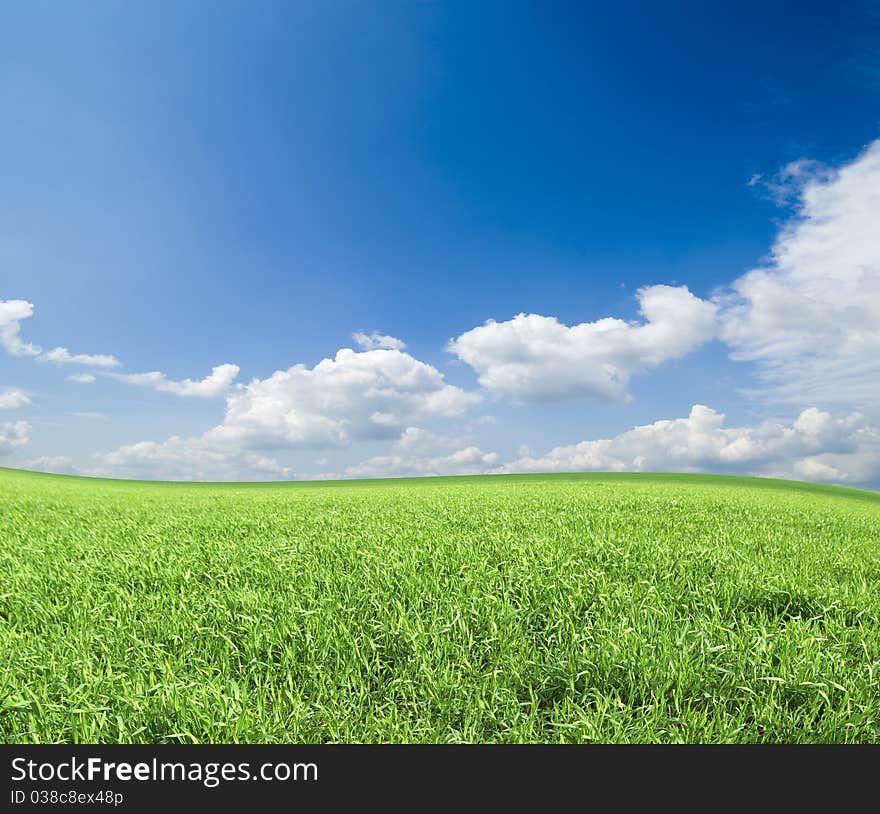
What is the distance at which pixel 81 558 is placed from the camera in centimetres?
816

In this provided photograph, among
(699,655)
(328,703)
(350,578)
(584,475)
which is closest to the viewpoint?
(328,703)

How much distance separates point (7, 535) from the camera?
10219mm

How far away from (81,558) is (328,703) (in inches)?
237

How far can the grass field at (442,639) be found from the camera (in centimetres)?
408

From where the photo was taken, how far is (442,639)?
5.04m

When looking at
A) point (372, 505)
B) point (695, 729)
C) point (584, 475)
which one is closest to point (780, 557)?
point (695, 729)

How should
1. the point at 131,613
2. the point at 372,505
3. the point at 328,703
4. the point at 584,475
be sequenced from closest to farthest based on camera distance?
1. the point at 328,703
2. the point at 131,613
3. the point at 372,505
4. the point at 584,475

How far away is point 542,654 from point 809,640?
2609mm

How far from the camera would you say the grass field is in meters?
4.08
